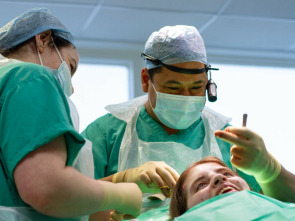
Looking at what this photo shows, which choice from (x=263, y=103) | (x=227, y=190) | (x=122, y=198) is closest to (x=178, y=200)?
(x=227, y=190)

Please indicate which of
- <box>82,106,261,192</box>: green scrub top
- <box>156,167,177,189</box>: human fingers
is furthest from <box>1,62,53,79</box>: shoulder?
<box>82,106,261,192</box>: green scrub top

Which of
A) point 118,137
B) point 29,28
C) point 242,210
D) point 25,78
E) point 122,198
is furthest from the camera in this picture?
→ point 118,137

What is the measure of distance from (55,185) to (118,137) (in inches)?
47.7

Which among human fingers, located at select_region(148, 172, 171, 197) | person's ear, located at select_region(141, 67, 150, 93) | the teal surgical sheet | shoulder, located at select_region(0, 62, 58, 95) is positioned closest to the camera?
shoulder, located at select_region(0, 62, 58, 95)

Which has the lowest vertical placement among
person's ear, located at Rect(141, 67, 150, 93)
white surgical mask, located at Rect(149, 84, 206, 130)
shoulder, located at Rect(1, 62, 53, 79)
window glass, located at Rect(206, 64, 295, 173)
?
window glass, located at Rect(206, 64, 295, 173)

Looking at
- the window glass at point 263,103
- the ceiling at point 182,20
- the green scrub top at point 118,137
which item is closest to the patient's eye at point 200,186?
the green scrub top at point 118,137

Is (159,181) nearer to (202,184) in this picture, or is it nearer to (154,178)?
(154,178)

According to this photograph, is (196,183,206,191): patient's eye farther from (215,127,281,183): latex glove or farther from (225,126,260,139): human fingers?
(225,126,260,139): human fingers

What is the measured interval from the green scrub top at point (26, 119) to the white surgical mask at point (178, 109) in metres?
1.10

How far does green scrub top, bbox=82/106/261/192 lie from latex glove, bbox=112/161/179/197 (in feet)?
0.92

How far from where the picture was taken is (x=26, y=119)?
1143 millimetres

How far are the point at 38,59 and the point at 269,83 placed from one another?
4422 mm

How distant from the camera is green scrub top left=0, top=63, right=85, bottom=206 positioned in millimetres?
1132

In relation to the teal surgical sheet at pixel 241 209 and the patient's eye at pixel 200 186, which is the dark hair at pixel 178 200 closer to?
the patient's eye at pixel 200 186
